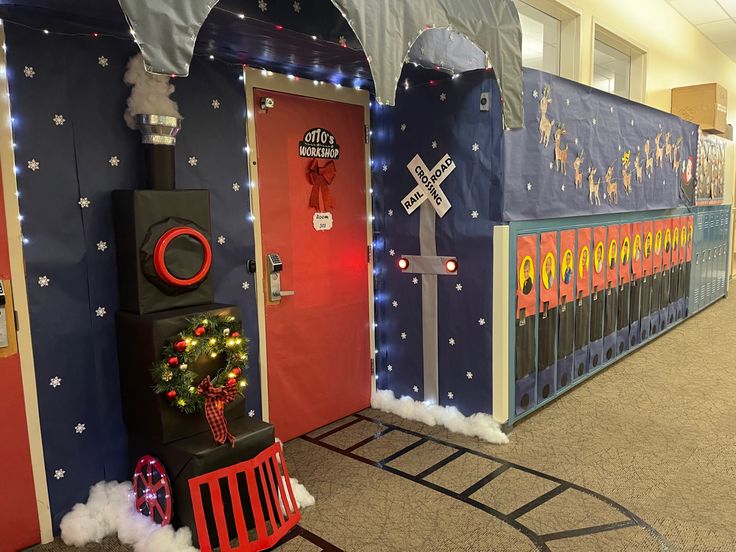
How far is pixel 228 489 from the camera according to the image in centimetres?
227

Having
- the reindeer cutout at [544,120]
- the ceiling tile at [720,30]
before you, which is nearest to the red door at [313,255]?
the reindeer cutout at [544,120]

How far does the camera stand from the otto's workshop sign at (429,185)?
130 inches

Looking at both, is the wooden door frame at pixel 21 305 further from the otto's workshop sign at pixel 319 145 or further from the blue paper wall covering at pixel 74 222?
the otto's workshop sign at pixel 319 145

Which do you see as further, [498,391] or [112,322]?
[498,391]

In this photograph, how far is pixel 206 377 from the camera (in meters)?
2.29

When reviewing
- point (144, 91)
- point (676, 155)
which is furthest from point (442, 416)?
point (676, 155)

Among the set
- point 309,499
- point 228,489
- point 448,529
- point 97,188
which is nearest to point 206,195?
point 97,188

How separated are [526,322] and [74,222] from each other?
237cm

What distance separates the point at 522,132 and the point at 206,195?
1.75 meters

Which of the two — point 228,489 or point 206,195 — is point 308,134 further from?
point 228,489

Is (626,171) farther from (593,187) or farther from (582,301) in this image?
(582,301)

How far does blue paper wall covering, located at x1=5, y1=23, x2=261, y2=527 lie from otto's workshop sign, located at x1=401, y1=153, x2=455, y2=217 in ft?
4.38

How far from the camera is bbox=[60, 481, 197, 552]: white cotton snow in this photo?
2.20 metres

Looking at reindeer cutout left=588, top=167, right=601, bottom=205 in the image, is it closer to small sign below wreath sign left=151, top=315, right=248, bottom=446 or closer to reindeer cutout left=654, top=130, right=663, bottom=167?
reindeer cutout left=654, top=130, right=663, bottom=167
